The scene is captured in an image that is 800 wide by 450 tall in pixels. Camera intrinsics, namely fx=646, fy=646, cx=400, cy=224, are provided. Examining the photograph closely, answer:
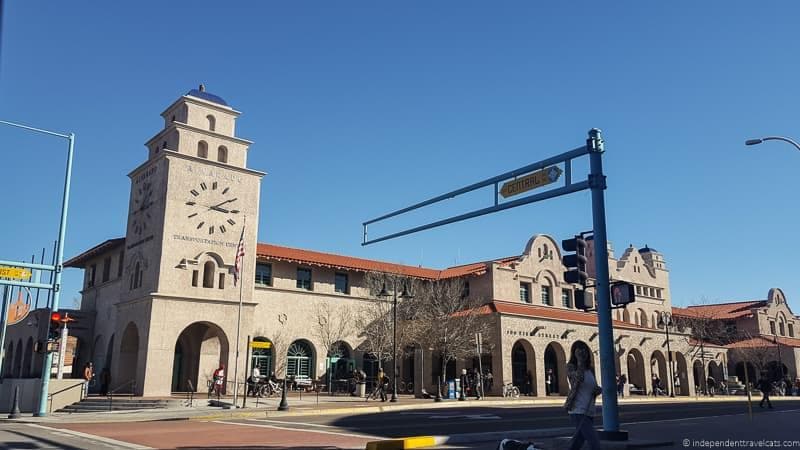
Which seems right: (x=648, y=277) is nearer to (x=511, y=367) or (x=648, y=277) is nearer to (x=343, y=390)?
(x=511, y=367)

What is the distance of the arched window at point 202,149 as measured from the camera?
119ft

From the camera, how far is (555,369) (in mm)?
46031

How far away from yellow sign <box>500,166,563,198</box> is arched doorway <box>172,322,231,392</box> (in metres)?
23.2

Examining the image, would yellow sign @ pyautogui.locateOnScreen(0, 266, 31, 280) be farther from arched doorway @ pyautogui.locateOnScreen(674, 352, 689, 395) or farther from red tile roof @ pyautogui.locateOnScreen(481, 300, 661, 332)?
arched doorway @ pyautogui.locateOnScreen(674, 352, 689, 395)

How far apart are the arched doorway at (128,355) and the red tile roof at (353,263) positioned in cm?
812

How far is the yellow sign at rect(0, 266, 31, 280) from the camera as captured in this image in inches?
1037

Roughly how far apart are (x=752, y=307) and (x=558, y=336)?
3830 centimetres

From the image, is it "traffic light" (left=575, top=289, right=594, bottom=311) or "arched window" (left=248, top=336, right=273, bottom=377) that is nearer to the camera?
"traffic light" (left=575, top=289, right=594, bottom=311)

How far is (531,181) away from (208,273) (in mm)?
24219

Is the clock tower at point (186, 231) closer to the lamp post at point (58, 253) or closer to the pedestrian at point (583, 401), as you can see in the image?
the lamp post at point (58, 253)

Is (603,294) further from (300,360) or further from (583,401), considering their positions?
(300,360)

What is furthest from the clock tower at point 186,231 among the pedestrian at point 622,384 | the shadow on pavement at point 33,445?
the pedestrian at point 622,384

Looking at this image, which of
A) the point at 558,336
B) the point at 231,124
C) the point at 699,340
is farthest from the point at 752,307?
the point at 231,124

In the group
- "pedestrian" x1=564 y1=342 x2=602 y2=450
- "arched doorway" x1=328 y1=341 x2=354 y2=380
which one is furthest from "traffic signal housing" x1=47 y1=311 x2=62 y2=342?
"pedestrian" x1=564 y1=342 x2=602 y2=450
